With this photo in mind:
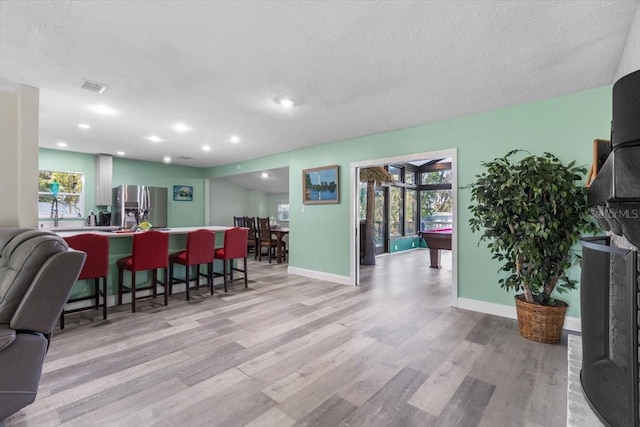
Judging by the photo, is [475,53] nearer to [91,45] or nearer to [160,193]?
[91,45]

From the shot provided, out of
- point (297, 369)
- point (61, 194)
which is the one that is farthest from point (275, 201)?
point (297, 369)

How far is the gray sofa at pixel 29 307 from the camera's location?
149cm

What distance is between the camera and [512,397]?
Result: 1900 millimetres

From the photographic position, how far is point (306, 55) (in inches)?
90.2

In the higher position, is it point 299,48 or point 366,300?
point 299,48

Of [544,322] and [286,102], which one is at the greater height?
[286,102]

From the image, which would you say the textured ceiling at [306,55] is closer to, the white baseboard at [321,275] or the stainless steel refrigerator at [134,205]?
the white baseboard at [321,275]

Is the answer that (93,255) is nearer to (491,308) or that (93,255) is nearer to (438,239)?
(491,308)

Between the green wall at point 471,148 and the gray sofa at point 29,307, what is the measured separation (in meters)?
3.71

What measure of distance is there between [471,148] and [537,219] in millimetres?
1294

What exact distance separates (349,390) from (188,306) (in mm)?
2551

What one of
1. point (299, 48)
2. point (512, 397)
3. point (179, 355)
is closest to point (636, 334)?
point (512, 397)

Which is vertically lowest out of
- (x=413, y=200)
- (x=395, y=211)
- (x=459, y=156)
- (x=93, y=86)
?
(x=395, y=211)

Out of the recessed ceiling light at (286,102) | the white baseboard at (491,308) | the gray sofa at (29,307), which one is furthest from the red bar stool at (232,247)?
the white baseboard at (491,308)
